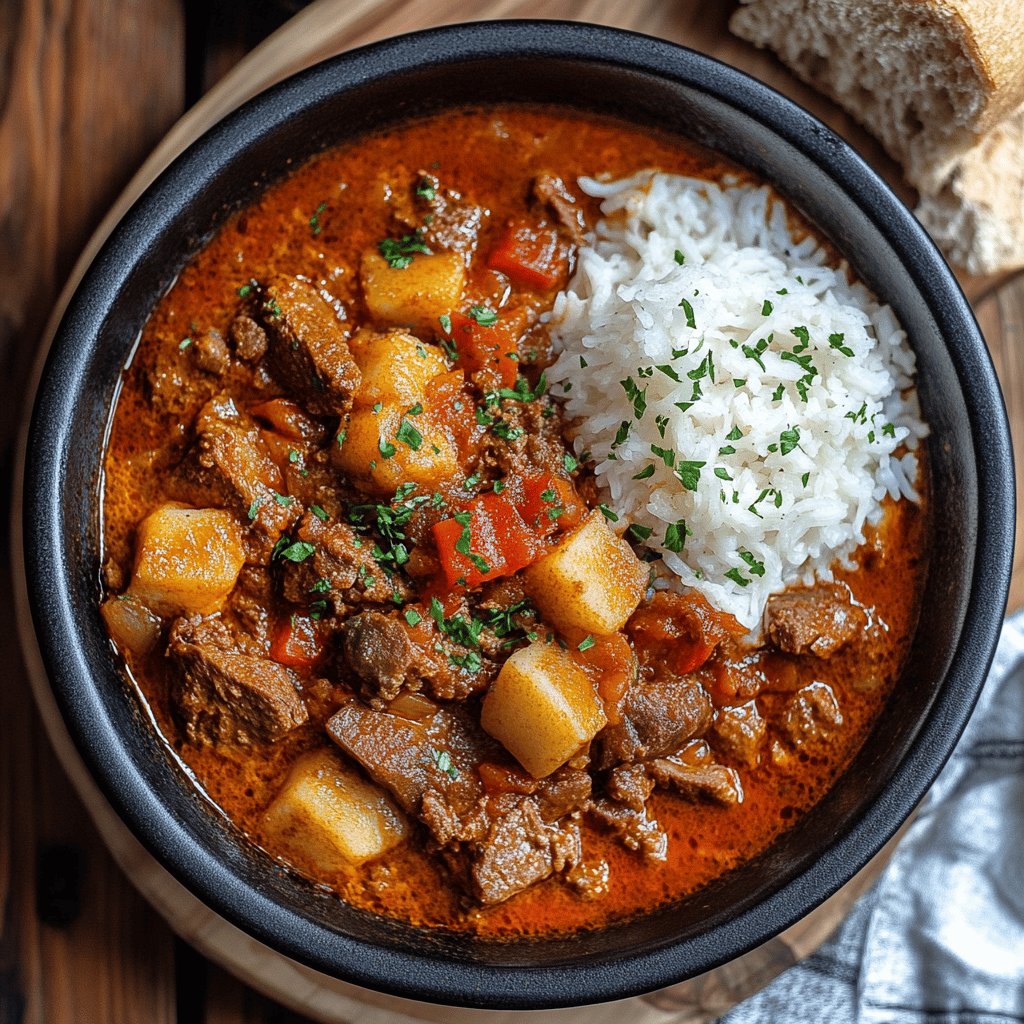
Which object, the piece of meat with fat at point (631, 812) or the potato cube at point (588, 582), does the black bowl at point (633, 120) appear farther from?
the potato cube at point (588, 582)

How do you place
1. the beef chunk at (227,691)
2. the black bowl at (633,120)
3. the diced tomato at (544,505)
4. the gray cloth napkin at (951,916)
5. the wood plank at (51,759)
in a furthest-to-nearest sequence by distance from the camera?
the gray cloth napkin at (951,916), the wood plank at (51,759), the diced tomato at (544,505), the beef chunk at (227,691), the black bowl at (633,120)

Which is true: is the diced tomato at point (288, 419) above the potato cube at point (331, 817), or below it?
above

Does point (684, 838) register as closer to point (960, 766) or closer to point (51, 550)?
point (960, 766)

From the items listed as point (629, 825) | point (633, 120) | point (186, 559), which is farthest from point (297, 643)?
point (633, 120)

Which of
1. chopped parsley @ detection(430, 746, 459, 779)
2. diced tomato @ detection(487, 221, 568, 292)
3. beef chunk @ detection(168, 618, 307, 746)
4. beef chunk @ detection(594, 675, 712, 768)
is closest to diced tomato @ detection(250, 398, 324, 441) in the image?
beef chunk @ detection(168, 618, 307, 746)

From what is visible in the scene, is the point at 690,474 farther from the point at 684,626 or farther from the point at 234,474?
the point at 234,474

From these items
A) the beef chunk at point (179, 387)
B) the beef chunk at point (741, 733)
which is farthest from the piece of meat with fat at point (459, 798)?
the beef chunk at point (179, 387)
